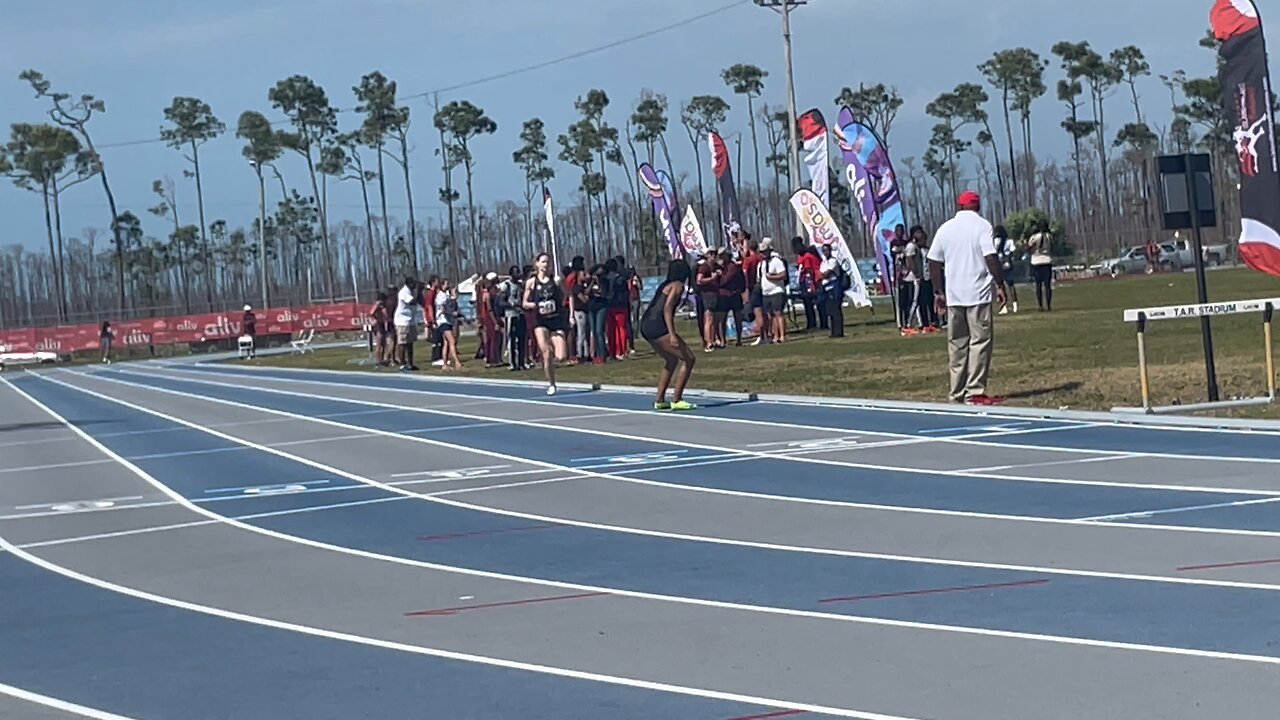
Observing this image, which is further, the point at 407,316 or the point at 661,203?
the point at 661,203

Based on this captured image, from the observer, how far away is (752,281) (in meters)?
31.4

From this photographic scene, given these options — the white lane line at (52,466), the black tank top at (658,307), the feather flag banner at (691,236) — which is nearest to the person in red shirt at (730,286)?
the feather flag banner at (691,236)

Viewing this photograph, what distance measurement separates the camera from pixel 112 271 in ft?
459

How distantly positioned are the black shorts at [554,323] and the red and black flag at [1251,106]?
11510 mm

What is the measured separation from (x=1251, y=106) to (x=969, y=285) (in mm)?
3110

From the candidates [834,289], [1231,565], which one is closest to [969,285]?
[1231,565]

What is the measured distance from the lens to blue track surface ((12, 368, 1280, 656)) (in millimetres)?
7797

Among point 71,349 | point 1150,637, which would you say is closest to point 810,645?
point 1150,637

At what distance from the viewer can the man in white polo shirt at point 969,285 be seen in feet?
57.2

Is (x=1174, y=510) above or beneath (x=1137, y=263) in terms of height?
beneath

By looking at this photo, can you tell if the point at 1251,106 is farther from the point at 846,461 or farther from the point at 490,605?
the point at 490,605

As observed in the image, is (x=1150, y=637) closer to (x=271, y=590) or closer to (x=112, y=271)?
(x=271, y=590)

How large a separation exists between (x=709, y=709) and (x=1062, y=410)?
33.9 ft

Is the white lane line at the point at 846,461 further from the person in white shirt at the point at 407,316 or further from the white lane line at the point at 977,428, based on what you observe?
the person in white shirt at the point at 407,316
